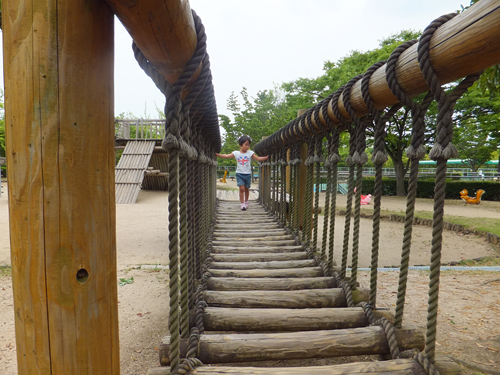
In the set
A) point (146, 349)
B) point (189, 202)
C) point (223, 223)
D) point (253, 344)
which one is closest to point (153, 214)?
point (223, 223)

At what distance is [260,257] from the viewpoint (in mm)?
2596

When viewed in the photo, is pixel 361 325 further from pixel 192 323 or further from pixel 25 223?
pixel 25 223

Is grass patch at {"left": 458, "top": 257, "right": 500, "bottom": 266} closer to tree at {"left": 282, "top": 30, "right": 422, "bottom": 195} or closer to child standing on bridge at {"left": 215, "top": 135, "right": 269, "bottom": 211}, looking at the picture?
child standing on bridge at {"left": 215, "top": 135, "right": 269, "bottom": 211}

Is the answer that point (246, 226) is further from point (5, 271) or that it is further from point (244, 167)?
point (5, 271)

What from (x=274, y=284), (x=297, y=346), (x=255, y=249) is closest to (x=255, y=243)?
(x=255, y=249)

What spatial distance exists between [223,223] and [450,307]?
257cm

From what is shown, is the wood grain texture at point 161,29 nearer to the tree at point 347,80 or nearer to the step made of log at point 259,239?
the step made of log at point 259,239

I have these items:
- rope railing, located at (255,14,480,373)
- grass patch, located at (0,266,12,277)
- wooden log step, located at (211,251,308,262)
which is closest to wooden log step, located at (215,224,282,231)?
wooden log step, located at (211,251,308,262)

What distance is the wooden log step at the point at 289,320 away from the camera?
A: 153cm

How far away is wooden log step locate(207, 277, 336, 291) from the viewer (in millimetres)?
1952

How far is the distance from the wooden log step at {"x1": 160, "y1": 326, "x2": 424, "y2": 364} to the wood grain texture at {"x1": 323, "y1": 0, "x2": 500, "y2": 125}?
104 cm

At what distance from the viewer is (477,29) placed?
0.85 metres

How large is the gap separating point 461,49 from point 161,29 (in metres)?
0.88

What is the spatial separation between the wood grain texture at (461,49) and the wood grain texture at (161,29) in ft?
2.60
